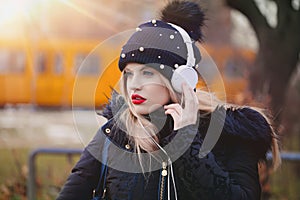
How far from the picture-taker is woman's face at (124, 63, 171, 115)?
88.4 inches

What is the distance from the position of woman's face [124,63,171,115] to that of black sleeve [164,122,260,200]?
0.52 ft

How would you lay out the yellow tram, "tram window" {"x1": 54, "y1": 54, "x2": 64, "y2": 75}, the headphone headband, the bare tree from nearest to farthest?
1. the headphone headband
2. the bare tree
3. the yellow tram
4. "tram window" {"x1": 54, "y1": 54, "x2": 64, "y2": 75}

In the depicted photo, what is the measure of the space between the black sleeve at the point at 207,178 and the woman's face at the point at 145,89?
16 centimetres

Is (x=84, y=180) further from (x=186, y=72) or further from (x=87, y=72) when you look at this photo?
(x=87, y=72)

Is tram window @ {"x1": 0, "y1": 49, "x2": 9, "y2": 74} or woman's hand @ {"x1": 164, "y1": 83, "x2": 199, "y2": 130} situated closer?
woman's hand @ {"x1": 164, "y1": 83, "x2": 199, "y2": 130}

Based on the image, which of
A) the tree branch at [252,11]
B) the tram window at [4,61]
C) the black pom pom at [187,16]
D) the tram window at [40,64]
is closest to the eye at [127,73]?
the black pom pom at [187,16]

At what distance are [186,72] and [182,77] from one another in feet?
0.11

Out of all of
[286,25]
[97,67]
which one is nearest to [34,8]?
[286,25]

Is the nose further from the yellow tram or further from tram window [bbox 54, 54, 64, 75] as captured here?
tram window [bbox 54, 54, 64, 75]

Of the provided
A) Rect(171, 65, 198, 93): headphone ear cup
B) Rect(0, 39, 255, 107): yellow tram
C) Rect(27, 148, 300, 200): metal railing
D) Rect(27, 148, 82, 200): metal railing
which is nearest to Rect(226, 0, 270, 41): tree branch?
Rect(27, 148, 300, 200): metal railing

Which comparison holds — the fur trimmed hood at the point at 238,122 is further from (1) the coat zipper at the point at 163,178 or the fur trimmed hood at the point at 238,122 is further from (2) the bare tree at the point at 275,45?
(2) the bare tree at the point at 275,45

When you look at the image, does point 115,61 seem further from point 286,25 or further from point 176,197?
point 286,25

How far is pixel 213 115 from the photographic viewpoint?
2414 mm

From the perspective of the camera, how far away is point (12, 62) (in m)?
21.8
